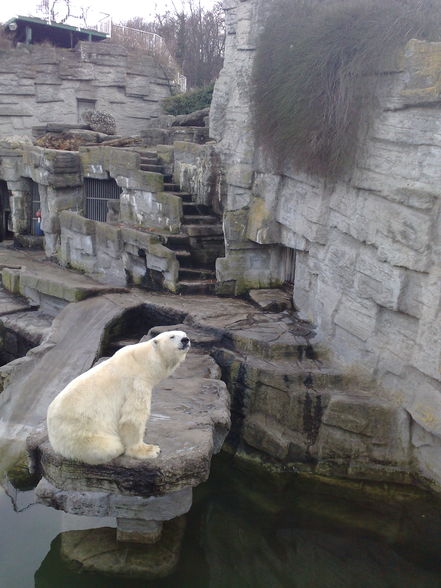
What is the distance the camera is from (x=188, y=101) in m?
18.1

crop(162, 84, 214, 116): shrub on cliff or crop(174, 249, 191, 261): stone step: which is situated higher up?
crop(162, 84, 214, 116): shrub on cliff

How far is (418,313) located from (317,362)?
1.56m

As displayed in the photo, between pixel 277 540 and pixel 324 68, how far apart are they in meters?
5.09

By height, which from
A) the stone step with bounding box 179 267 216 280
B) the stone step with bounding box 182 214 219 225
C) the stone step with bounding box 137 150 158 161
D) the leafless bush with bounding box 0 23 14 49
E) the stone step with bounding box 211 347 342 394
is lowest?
the stone step with bounding box 211 347 342 394

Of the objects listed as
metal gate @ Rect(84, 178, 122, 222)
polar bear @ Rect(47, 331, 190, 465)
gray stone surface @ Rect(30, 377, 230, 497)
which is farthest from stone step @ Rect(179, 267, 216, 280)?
Result: polar bear @ Rect(47, 331, 190, 465)

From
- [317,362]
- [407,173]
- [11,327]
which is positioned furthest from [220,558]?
[11,327]

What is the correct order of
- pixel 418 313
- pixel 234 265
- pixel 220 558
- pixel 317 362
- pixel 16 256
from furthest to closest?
1. pixel 16 256
2. pixel 234 265
3. pixel 317 362
4. pixel 418 313
5. pixel 220 558

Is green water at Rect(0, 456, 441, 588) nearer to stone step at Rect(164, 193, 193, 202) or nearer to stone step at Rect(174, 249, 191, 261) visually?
stone step at Rect(174, 249, 191, 261)

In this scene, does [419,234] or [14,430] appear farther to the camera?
[14,430]

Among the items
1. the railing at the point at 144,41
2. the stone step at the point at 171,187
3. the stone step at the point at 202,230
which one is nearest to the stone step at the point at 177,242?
the stone step at the point at 202,230

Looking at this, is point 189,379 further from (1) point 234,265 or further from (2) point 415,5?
(2) point 415,5

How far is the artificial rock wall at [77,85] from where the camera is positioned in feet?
59.3

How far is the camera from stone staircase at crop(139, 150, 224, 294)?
912 centimetres

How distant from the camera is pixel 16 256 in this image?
1217cm
